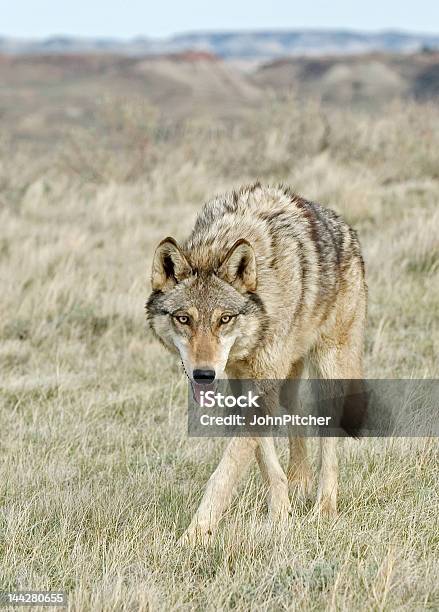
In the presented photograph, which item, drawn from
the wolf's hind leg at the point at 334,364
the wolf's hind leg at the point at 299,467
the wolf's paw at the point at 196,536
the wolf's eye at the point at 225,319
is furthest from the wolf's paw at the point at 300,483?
the wolf's eye at the point at 225,319

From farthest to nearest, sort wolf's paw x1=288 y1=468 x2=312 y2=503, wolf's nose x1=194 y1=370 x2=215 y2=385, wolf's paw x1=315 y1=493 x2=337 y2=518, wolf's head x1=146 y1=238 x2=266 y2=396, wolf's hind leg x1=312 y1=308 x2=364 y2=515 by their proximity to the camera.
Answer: wolf's paw x1=288 y1=468 x2=312 y2=503
wolf's hind leg x1=312 y1=308 x2=364 y2=515
wolf's paw x1=315 y1=493 x2=337 y2=518
wolf's head x1=146 y1=238 x2=266 y2=396
wolf's nose x1=194 y1=370 x2=215 y2=385

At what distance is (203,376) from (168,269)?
2.11 feet

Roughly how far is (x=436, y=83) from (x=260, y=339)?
66.4 m

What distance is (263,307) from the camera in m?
4.03

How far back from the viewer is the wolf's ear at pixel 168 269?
13.1 feet

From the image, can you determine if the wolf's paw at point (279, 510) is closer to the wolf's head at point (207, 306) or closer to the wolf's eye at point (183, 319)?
the wolf's head at point (207, 306)

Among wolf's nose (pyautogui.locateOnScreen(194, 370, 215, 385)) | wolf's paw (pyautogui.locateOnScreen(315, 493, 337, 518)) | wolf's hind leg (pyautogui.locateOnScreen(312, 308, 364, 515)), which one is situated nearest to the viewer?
wolf's nose (pyautogui.locateOnScreen(194, 370, 215, 385))

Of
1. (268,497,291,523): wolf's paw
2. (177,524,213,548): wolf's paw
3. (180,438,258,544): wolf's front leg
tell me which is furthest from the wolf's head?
(268,497,291,523): wolf's paw

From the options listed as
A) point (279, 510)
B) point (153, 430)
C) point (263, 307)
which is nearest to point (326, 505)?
point (279, 510)

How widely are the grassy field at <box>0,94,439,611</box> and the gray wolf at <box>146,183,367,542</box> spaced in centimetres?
21

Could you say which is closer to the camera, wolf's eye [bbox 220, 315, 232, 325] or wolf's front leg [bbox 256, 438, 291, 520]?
wolf's eye [bbox 220, 315, 232, 325]

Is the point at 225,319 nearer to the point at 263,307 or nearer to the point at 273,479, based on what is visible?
the point at 263,307

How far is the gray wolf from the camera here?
3855mm

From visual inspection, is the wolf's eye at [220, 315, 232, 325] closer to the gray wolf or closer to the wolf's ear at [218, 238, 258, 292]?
the gray wolf
